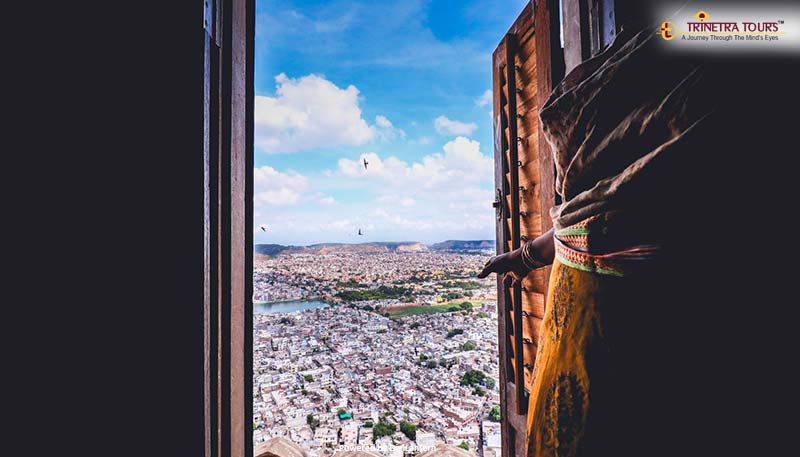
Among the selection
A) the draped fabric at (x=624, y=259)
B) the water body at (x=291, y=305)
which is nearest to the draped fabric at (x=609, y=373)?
the draped fabric at (x=624, y=259)

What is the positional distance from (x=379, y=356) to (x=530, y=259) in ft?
8.01

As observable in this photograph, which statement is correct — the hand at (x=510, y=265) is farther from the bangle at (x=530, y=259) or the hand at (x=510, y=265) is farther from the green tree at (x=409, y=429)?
the green tree at (x=409, y=429)

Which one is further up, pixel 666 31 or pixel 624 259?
pixel 666 31

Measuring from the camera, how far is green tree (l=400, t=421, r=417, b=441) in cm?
250

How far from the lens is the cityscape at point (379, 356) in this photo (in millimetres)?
2357

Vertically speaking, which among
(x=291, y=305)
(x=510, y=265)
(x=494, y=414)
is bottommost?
(x=494, y=414)

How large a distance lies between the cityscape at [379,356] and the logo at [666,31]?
1889mm

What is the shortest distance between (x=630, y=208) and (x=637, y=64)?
0.23 m

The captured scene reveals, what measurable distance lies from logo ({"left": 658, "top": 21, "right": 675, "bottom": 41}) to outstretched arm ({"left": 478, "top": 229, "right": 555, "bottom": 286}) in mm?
446

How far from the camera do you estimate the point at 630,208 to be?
0.47 m

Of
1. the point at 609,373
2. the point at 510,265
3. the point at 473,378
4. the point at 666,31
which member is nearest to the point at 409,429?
the point at 473,378

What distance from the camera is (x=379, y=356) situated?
304 cm

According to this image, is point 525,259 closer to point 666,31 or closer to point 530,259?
point 530,259
